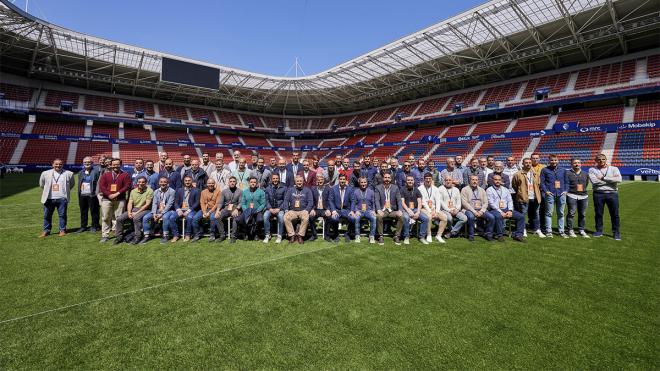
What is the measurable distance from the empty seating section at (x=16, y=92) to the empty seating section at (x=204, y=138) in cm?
1708

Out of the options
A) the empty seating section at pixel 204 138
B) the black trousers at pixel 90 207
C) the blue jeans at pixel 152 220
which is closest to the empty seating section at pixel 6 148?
the empty seating section at pixel 204 138

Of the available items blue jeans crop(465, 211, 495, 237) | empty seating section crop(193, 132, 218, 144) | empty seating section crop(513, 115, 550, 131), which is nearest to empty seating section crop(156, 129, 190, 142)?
empty seating section crop(193, 132, 218, 144)

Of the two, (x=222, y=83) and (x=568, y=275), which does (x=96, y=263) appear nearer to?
(x=568, y=275)

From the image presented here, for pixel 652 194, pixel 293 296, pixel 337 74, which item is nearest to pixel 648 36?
pixel 652 194

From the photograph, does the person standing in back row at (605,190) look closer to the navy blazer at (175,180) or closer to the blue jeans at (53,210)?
the navy blazer at (175,180)

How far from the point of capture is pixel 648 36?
72.6 ft

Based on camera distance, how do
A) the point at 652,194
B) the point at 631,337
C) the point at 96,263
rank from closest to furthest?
1. the point at 631,337
2. the point at 96,263
3. the point at 652,194

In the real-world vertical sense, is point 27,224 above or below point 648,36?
below

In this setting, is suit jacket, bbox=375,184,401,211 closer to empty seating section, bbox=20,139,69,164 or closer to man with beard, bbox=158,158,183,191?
man with beard, bbox=158,158,183,191

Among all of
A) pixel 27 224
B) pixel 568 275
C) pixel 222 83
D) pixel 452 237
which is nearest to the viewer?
pixel 568 275

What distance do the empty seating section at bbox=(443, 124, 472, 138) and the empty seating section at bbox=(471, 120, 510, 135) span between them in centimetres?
117

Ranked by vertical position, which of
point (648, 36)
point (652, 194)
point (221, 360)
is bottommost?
point (221, 360)

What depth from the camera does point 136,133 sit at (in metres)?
36.1

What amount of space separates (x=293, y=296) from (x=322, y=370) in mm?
1383
